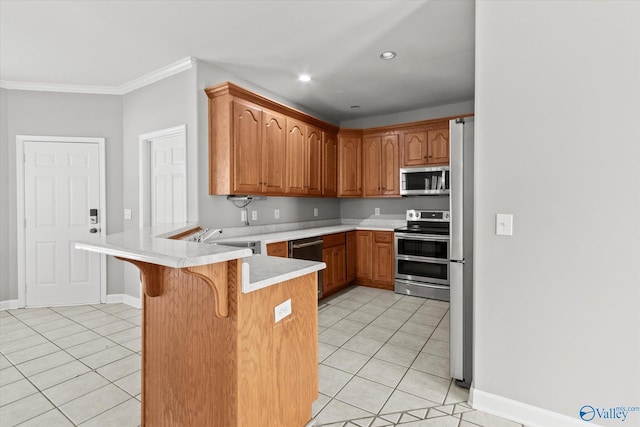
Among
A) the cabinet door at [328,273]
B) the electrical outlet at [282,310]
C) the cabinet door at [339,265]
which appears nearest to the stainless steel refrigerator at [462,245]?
the electrical outlet at [282,310]

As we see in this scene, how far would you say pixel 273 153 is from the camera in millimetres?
3938

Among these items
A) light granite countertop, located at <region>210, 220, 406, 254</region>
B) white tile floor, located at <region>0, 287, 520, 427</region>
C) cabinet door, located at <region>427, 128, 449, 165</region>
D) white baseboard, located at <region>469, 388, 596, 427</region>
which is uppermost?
cabinet door, located at <region>427, 128, 449, 165</region>

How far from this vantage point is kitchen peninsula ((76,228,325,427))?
4.04ft

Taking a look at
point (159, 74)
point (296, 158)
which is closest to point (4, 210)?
point (159, 74)

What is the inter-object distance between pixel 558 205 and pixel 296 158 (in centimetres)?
309

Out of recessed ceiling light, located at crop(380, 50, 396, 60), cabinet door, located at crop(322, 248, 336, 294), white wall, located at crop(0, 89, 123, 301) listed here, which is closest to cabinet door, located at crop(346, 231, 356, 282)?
cabinet door, located at crop(322, 248, 336, 294)

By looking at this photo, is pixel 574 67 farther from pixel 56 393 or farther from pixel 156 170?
pixel 156 170

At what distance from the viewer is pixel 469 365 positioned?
2217 millimetres

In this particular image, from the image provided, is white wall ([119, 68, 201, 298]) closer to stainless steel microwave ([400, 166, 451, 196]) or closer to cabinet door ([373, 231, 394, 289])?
cabinet door ([373, 231, 394, 289])

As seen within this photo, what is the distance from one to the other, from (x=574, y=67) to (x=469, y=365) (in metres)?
1.92

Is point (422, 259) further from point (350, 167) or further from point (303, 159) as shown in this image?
point (303, 159)

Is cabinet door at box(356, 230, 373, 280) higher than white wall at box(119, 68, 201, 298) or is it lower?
lower

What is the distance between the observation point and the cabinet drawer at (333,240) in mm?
4281

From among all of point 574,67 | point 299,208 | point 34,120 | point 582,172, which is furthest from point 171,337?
point 34,120
